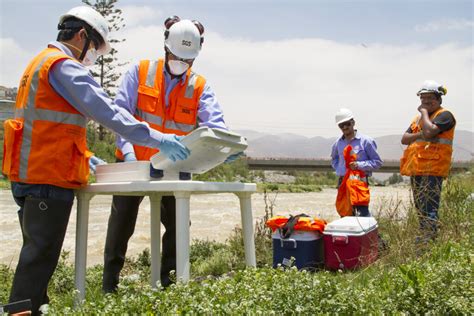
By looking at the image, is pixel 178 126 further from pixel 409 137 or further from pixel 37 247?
pixel 409 137

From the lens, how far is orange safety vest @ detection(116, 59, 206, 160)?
4188 millimetres

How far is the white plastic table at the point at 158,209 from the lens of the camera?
311 cm

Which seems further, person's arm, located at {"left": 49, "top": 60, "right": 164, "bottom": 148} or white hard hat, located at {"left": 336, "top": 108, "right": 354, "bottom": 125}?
white hard hat, located at {"left": 336, "top": 108, "right": 354, "bottom": 125}

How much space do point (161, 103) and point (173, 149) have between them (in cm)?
102

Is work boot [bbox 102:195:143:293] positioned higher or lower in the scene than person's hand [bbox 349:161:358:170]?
lower

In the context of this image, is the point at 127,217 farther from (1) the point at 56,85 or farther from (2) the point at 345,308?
(2) the point at 345,308

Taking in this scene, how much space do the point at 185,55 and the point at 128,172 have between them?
1062 mm

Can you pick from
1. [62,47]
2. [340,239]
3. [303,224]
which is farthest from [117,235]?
[340,239]

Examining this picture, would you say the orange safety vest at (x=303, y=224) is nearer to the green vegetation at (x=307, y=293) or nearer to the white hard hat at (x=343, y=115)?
the green vegetation at (x=307, y=293)

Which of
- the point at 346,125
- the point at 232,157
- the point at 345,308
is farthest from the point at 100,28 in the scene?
the point at 346,125

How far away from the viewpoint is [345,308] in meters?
2.74

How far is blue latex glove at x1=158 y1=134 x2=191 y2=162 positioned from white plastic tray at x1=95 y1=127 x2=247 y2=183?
28 millimetres

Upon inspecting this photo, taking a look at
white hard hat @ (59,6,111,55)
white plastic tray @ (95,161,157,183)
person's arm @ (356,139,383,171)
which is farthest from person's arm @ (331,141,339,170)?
white hard hat @ (59,6,111,55)

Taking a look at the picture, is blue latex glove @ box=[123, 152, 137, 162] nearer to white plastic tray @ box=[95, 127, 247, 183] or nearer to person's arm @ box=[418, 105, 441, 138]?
white plastic tray @ box=[95, 127, 247, 183]
